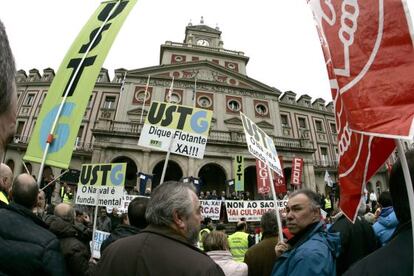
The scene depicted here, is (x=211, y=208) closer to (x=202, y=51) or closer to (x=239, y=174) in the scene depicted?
(x=239, y=174)

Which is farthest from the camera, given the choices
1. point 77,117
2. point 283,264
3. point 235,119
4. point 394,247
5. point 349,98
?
point 235,119

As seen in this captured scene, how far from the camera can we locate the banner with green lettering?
13.3 feet

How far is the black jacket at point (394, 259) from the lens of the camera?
3.99 ft

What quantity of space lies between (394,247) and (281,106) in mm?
38900

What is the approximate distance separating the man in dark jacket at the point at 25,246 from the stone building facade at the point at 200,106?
67.7ft

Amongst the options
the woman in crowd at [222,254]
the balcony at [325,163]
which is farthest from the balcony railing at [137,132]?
the woman in crowd at [222,254]

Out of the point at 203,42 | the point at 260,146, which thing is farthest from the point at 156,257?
the point at 203,42

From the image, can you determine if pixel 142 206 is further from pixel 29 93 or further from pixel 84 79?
pixel 29 93

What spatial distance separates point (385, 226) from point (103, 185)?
6348mm

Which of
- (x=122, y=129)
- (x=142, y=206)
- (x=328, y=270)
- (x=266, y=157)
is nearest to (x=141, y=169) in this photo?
(x=122, y=129)

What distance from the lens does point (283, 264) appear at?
7.94 ft

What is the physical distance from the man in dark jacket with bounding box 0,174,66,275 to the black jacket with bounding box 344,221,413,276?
5.66 ft

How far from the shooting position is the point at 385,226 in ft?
12.6

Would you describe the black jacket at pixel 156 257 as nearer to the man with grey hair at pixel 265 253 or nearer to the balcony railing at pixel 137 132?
the man with grey hair at pixel 265 253
